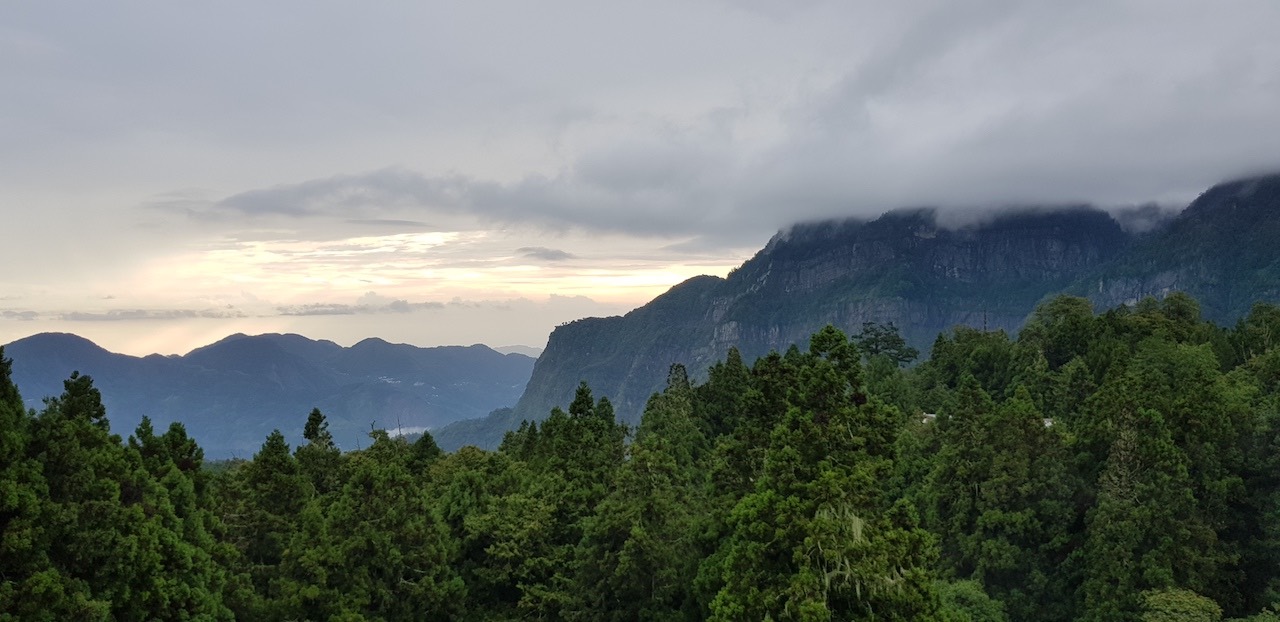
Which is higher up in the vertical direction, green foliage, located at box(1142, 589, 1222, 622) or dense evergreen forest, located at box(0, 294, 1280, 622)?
dense evergreen forest, located at box(0, 294, 1280, 622)

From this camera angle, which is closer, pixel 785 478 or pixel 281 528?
pixel 785 478

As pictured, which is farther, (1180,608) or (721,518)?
(1180,608)

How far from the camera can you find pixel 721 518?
26344mm

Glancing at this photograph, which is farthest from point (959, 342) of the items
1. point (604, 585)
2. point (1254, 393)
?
point (604, 585)

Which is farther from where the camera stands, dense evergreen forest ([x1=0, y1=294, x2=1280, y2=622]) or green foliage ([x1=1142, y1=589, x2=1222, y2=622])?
green foliage ([x1=1142, y1=589, x2=1222, y2=622])

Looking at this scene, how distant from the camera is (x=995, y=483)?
3669 centimetres

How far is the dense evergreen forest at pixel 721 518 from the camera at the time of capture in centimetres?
1900

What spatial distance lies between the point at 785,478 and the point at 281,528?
59.2 ft

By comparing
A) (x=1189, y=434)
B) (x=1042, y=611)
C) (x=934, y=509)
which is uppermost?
(x=1189, y=434)

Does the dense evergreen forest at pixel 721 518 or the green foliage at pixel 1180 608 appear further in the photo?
the green foliage at pixel 1180 608

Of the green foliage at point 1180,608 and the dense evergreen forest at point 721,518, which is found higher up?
the dense evergreen forest at point 721,518

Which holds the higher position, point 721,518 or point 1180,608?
point 721,518

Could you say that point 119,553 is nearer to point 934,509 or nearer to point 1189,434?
point 934,509

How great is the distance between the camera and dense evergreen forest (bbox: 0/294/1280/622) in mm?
19000
